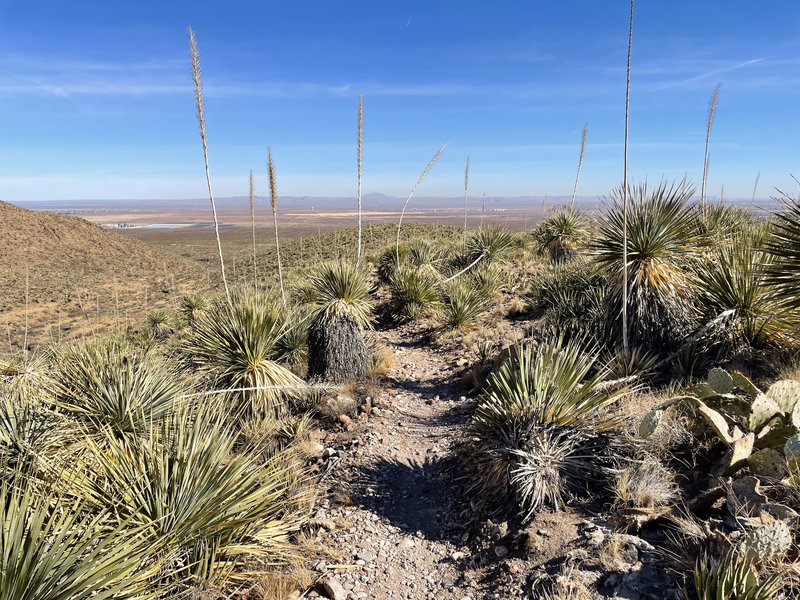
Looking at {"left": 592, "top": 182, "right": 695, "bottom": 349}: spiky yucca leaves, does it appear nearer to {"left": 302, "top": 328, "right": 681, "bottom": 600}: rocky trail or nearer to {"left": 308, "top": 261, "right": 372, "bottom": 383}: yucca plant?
{"left": 302, "top": 328, "right": 681, "bottom": 600}: rocky trail

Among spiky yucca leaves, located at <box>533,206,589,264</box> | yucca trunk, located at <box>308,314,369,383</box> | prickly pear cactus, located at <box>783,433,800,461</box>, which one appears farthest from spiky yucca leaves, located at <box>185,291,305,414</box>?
spiky yucca leaves, located at <box>533,206,589,264</box>

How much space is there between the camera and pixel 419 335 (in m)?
11.3

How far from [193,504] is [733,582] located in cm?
336

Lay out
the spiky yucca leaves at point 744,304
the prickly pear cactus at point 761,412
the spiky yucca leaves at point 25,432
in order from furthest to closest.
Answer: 1. the spiky yucca leaves at point 744,304
2. the prickly pear cactus at point 761,412
3. the spiky yucca leaves at point 25,432

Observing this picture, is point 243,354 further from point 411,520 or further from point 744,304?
point 744,304

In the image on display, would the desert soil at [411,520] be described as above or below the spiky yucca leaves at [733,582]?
below

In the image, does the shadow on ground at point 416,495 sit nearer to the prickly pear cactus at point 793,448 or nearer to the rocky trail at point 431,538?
the rocky trail at point 431,538

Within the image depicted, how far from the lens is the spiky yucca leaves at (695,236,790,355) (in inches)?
232

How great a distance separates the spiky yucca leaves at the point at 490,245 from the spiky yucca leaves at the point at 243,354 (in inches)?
371

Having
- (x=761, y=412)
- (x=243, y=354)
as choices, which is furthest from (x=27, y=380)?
(x=761, y=412)

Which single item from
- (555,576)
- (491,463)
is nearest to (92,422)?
(491,463)

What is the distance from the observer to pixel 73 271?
124 ft

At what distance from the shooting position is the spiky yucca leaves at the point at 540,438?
4.11m

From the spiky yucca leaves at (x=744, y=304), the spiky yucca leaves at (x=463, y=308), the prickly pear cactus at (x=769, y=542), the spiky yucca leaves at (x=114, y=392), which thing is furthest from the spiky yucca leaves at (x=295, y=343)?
the prickly pear cactus at (x=769, y=542)
